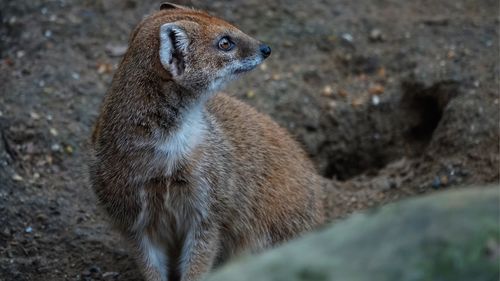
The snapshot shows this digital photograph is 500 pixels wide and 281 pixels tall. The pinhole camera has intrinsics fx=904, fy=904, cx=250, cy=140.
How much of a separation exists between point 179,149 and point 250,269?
7.33ft

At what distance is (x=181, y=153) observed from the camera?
16.6 ft

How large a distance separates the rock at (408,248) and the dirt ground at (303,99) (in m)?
3.30

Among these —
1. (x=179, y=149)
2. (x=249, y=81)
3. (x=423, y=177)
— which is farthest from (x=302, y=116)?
(x=179, y=149)

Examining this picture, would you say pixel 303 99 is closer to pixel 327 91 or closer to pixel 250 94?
pixel 327 91

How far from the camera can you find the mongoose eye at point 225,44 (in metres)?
5.09

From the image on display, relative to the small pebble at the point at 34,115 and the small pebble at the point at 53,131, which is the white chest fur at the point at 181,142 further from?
the small pebble at the point at 34,115

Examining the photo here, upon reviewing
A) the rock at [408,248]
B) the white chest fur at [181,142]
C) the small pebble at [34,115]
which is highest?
the rock at [408,248]

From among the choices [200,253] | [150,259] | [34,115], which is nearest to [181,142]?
[200,253]

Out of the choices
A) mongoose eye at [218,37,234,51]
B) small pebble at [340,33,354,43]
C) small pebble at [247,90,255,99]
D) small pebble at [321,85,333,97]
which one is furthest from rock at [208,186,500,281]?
small pebble at [340,33,354,43]

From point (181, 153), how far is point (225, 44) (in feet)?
2.17

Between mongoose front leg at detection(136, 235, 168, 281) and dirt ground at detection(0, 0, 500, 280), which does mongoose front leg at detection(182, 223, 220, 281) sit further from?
dirt ground at detection(0, 0, 500, 280)

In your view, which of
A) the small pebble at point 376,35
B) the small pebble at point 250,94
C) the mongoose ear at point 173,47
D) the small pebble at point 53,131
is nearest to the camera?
the mongoose ear at point 173,47

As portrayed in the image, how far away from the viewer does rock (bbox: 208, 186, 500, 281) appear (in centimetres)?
273

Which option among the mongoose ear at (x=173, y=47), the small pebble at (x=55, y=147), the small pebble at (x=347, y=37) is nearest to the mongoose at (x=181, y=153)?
the mongoose ear at (x=173, y=47)
